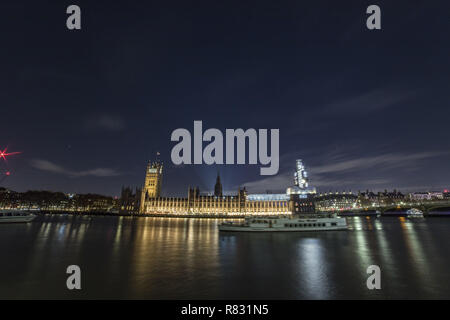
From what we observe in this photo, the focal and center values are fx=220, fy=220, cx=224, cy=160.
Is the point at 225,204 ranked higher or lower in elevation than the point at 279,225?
higher

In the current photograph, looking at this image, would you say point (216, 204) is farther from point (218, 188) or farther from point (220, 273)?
point (220, 273)

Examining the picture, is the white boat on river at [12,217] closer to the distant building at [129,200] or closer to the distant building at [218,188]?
the distant building at [129,200]

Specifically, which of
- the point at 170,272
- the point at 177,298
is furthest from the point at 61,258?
the point at 177,298

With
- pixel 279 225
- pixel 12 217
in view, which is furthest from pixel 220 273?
pixel 12 217

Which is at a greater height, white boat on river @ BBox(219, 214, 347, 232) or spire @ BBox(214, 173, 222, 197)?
spire @ BBox(214, 173, 222, 197)

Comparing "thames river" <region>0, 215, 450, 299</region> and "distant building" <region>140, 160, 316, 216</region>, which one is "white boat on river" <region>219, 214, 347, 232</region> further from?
"distant building" <region>140, 160, 316, 216</region>

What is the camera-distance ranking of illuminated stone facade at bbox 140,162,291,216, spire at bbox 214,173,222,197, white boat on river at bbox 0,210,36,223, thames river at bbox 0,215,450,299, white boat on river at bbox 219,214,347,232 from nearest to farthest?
thames river at bbox 0,215,450,299 < white boat on river at bbox 219,214,347,232 < white boat on river at bbox 0,210,36,223 < illuminated stone facade at bbox 140,162,291,216 < spire at bbox 214,173,222,197

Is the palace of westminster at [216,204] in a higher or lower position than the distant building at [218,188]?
lower

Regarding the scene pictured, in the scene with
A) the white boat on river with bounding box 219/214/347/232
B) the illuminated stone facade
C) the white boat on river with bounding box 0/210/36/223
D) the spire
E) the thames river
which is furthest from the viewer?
the spire

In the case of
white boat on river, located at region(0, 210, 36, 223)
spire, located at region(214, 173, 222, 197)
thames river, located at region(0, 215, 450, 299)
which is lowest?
white boat on river, located at region(0, 210, 36, 223)

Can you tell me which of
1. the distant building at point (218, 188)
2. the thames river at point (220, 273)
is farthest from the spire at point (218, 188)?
the thames river at point (220, 273)

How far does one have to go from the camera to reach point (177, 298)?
13.1 meters

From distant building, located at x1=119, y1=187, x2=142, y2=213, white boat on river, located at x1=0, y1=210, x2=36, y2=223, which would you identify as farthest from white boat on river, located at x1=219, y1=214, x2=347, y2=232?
distant building, located at x1=119, y1=187, x2=142, y2=213
